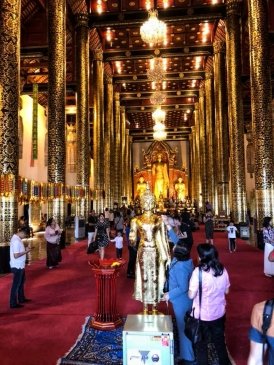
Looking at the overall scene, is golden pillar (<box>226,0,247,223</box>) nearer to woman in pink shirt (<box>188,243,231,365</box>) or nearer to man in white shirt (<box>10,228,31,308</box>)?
man in white shirt (<box>10,228,31,308</box>)

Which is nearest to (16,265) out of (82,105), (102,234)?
(102,234)

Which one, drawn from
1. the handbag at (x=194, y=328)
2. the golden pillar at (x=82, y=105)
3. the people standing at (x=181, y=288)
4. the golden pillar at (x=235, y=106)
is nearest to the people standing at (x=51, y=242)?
the people standing at (x=181, y=288)

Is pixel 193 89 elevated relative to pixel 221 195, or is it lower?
elevated

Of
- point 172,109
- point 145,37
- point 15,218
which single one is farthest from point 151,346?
point 172,109

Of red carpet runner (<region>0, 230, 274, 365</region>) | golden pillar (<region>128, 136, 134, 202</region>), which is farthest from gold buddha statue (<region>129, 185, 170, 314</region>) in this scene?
golden pillar (<region>128, 136, 134, 202</region>)

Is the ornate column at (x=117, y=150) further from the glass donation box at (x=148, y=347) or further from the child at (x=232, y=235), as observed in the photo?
the glass donation box at (x=148, y=347)

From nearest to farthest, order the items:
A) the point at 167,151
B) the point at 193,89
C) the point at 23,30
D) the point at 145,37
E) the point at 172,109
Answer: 1. the point at 145,37
2. the point at 23,30
3. the point at 193,89
4. the point at 172,109
5. the point at 167,151

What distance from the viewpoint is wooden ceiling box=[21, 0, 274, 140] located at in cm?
1585

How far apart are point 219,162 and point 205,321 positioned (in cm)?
1684

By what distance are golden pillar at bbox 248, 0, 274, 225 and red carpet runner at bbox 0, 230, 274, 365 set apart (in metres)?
2.64

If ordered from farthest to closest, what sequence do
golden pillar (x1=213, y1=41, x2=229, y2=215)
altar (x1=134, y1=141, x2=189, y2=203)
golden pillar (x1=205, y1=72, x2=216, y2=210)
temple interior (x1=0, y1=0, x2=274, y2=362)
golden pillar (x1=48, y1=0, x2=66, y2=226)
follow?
altar (x1=134, y1=141, x2=189, y2=203), golden pillar (x1=205, y1=72, x2=216, y2=210), golden pillar (x1=213, y1=41, x2=229, y2=215), golden pillar (x1=48, y1=0, x2=66, y2=226), temple interior (x1=0, y1=0, x2=274, y2=362)

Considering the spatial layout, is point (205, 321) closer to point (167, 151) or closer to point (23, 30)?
point (23, 30)

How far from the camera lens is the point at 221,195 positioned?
19.1 metres

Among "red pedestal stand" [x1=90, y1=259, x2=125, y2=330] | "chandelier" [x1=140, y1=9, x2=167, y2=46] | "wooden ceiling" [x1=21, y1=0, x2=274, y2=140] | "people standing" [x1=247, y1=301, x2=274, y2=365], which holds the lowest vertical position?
"red pedestal stand" [x1=90, y1=259, x2=125, y2=330]
